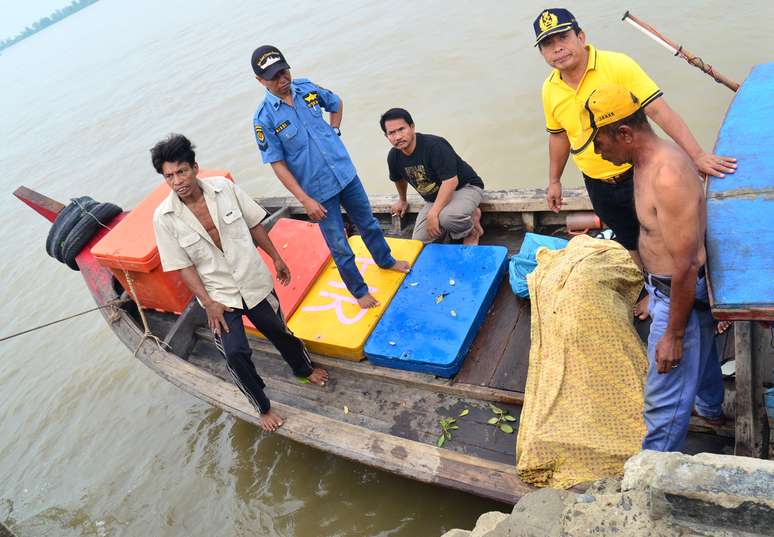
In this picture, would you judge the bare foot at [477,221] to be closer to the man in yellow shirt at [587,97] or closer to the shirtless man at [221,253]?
the man in yellow shirt at [587,97]

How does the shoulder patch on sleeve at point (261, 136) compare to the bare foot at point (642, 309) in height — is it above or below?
above

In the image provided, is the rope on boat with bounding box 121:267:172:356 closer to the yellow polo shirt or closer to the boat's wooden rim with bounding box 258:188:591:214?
the boat's wooden rim with bounding box 258:188:591:214

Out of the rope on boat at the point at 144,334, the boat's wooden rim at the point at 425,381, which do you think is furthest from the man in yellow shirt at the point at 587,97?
the rope on boat at the point at 144,334

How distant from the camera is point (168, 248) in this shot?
294 cm

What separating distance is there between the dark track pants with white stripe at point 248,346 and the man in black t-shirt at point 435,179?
1435 mm

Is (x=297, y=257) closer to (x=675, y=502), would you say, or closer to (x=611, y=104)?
(x=611, y=104)

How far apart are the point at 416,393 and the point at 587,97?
209 centimetres

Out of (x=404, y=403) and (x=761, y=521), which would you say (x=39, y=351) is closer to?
(x=404, y=403)

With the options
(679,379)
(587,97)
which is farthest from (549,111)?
(679,379)

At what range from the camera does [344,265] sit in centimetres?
373

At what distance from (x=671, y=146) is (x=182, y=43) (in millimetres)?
23036

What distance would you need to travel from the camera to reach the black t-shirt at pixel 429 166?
4.02 meters

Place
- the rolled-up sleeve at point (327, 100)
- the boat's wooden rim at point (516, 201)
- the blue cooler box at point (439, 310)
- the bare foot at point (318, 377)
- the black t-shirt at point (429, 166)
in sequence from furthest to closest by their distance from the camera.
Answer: the black t-shirt at point (429, 166)
the boat's wooden rim at point (516, 201)
the bare foot at point (318, 377)
the rolled-up sleeve at point (327, 100)
the blue cooler box at point (439, 310)

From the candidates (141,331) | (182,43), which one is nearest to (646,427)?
(141,331)
